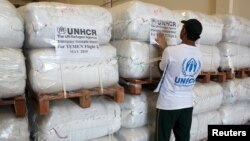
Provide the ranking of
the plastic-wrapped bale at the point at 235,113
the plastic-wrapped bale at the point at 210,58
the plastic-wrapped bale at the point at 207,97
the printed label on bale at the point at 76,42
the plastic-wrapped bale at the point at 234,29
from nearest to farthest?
the printed label on bale at the point at 76,42
the plastic-wrapped bale at the point at 207,97
the plastic-wrapped bale at the point at 210,58
the plastic-wrapped bale at the point at 234,29
the plastic-wrapped bale at the point at 235,113

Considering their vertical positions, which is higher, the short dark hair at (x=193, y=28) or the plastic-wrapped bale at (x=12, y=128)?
the short dark hair at (x=193, y=28)

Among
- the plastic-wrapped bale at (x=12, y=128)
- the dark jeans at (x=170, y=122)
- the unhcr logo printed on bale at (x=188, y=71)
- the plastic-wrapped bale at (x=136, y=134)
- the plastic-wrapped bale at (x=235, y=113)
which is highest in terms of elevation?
the unhcr logo printed on bale at (x=188, y=71)

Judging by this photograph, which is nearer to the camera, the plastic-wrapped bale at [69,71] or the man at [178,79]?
the plastic-wrapped bale at [69,71]

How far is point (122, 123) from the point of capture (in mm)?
3410

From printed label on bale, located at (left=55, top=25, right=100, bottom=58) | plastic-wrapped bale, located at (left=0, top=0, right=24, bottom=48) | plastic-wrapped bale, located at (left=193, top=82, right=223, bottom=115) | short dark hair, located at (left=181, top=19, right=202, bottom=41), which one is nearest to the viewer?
plastic-wrapped bale, located at (left=0, top=0, right=24, bottom=48)

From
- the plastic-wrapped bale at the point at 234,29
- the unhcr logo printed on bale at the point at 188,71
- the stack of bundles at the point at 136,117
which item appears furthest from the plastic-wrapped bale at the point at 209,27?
the stack of bundles at the point at 136,117

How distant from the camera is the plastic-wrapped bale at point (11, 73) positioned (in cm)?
232

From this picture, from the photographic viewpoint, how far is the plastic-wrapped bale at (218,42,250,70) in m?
4.40

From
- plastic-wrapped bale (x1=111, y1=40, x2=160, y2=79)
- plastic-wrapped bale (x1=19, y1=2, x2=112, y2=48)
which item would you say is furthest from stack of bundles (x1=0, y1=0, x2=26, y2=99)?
plastic-wrapped bale (x1=111, y1=40, x2=160, y2=79)

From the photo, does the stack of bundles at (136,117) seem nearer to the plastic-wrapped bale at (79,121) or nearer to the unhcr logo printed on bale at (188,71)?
the plastic-wrapped bale at (79,121)

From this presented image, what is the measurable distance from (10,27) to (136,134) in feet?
6.35

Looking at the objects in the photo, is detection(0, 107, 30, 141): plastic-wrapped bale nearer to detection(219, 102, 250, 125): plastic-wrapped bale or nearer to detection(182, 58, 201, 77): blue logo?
detection(182, 58, 201, 77): blue logo

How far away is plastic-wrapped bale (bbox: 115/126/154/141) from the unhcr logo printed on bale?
2.73ft

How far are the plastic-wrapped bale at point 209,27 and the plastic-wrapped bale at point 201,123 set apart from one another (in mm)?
1146
